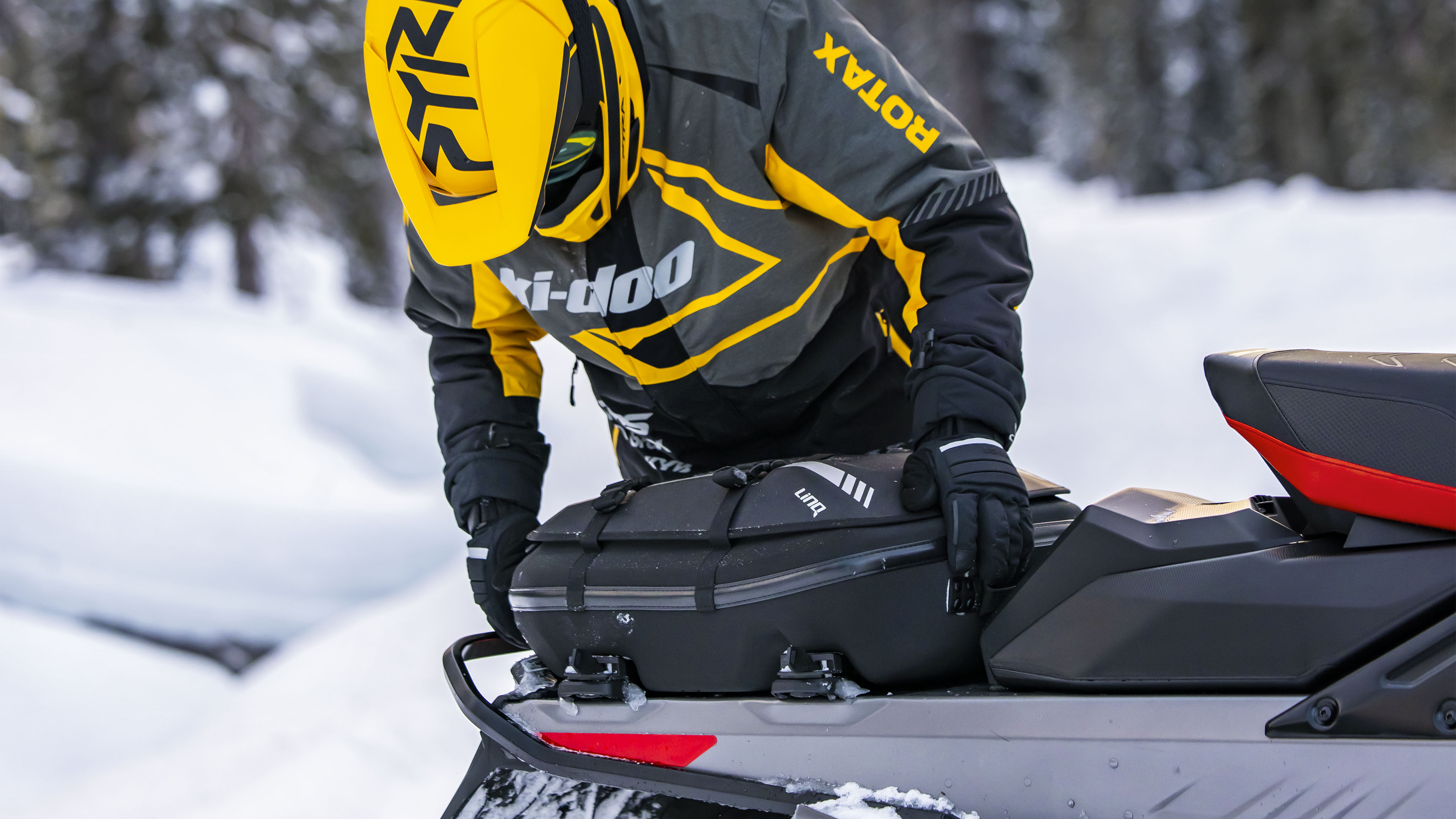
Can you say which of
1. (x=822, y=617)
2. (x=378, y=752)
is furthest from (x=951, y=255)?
(x=378, y=752)

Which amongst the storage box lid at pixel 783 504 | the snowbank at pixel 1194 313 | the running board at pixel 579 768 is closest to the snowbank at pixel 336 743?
the running board at pixel 579 768

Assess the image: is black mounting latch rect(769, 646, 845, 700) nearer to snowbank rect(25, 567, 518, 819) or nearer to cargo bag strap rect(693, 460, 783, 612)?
cargo bag strap rect(693, 460, 783, 612)

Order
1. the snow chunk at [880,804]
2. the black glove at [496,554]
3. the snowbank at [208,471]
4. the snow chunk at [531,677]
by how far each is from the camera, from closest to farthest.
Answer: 1. the snow chunk at [880,804]
2. the snow chunk at [531,677]
3. the black glove at [496,554]
4. the snowbank at [208,471]

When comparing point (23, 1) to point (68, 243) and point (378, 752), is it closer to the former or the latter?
point (68, 243)

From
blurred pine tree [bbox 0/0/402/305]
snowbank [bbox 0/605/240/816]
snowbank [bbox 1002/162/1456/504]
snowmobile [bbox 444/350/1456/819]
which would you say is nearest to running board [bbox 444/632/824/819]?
snowmobile [bbox 444/350/1456/819]

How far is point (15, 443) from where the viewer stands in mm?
4434

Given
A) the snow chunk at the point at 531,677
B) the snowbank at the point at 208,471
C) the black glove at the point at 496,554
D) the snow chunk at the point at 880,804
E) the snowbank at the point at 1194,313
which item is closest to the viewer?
the snow chunk at the point at 880,804

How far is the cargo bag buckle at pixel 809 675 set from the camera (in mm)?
1260

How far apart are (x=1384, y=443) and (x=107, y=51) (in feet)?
33.7

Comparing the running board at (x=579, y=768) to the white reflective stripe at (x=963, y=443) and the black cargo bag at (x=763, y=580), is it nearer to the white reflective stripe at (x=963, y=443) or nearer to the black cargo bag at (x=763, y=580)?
the black cargo bag at (x=763, y=580)

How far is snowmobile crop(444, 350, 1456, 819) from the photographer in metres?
0.99

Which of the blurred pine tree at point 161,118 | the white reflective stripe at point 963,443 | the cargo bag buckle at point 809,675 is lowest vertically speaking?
the cargo bag buckle at point 809,675

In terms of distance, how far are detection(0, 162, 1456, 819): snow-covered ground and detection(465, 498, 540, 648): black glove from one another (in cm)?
63

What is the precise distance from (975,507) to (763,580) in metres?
0.26
